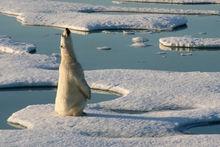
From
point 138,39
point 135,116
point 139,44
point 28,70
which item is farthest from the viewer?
point 138,39

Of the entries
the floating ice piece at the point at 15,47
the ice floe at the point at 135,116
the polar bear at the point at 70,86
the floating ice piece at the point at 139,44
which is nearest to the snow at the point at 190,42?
→ the floating ice piece at the point at 139,44

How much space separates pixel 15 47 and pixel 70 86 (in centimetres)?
466

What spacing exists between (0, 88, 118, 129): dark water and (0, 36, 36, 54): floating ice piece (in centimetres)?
257

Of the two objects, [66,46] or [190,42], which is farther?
[190,42]

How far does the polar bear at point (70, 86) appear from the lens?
9.09 meters

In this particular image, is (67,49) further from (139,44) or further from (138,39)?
(138,39)

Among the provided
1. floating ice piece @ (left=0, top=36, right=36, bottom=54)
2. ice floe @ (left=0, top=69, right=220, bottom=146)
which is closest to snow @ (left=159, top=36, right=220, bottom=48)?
floating ice piece @ (left=0, top=36, right=36, bottom=54)

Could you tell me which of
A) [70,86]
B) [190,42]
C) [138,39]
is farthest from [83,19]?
[70,86]

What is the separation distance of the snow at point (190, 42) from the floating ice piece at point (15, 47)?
7.89 feet

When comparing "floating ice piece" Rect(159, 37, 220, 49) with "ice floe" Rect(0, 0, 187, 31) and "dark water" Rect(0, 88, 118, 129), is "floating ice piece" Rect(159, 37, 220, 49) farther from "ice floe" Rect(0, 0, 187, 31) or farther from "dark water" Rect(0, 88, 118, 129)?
"dark water" Rect(0, 88, 118, 129)

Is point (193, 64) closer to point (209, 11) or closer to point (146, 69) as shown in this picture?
point (146, 69)

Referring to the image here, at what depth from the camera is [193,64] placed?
12.8 meters

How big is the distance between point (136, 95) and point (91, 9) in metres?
7.66

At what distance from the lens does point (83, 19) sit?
52.8 feet
